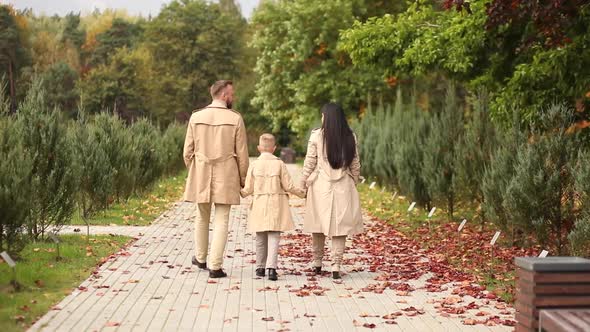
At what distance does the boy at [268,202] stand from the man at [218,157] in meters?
0.19

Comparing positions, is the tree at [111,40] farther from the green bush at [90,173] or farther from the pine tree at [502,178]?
the pine tree at [502,178]

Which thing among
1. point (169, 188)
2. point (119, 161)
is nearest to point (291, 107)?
point (169, 188)

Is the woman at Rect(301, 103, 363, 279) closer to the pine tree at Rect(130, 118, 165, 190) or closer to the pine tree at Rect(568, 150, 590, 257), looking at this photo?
the pine tree at Rect(568, 150, 590, 257)

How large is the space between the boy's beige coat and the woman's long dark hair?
3.06 feet

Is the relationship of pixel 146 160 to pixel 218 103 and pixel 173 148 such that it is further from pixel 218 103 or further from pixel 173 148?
pixel 218 103

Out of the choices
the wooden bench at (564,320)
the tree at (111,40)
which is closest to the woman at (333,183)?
the wooden bench at (564,320)

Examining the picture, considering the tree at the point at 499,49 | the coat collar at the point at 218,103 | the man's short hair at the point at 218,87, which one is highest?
the tree at the point at 499,49

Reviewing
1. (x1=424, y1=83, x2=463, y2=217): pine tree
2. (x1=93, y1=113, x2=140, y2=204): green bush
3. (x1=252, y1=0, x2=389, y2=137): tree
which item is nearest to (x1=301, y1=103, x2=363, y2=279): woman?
(x1=424, y1=83, x2=463, y2=217): pine tree

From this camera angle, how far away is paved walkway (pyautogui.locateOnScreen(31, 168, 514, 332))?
8.58 meters

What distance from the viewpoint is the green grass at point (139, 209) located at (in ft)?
61.2

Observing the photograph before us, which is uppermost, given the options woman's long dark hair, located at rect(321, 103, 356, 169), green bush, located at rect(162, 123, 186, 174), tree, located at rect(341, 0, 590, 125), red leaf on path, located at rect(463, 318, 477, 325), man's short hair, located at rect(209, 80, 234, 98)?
tree, located at rect(341, 0, 590, 125)

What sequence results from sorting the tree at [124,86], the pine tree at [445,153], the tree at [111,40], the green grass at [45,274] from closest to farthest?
1. the green grass at [45,274]
2. the pine tree at [445,153]
3. the tree at [124,86]
4. the tree at [111,40]

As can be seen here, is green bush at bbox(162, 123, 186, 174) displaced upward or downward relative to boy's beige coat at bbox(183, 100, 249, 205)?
downward

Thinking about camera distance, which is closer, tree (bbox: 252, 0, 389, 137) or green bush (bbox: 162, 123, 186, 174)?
green bush (bbox: 162, 123, 186, 174)
